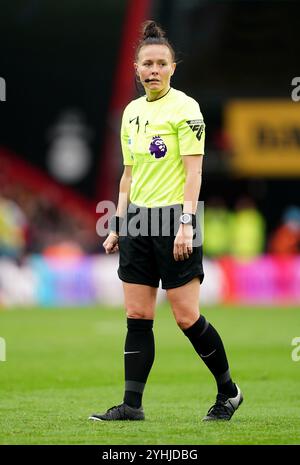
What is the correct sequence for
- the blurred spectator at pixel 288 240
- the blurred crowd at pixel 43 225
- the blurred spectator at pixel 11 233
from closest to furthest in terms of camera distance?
the blurred spectator at pixel 11 233
the blurred crowd at pixel 43 225
the blurred spectator at pixel 288 240

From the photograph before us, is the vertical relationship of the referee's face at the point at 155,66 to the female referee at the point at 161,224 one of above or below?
above

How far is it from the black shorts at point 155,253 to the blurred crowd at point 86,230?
17.2m

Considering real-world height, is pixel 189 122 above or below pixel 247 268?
above

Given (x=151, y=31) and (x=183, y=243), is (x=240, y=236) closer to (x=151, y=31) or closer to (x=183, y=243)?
(x=151, y=31)

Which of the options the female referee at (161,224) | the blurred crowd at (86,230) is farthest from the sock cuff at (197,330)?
the blurred crowd at (86,230)

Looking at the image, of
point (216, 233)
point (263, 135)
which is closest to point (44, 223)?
point (216, 233)

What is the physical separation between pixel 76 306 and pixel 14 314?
254cm

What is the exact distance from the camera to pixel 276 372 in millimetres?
11711

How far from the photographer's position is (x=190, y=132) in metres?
8.13

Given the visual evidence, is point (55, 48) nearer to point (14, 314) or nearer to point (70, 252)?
point (70, 252)

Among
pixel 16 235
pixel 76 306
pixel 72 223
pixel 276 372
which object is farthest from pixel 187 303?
pixel 72 223

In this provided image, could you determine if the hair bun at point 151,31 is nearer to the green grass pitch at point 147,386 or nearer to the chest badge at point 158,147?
the chest badge at point 158,147

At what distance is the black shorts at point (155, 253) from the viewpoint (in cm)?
817

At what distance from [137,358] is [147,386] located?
94.0 inches
